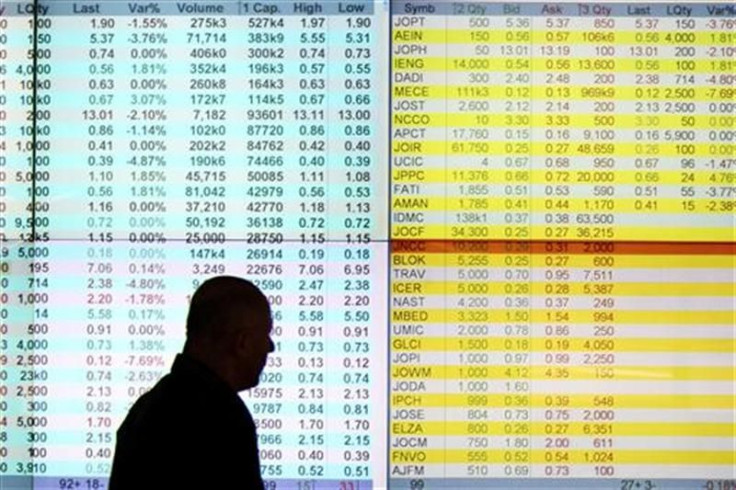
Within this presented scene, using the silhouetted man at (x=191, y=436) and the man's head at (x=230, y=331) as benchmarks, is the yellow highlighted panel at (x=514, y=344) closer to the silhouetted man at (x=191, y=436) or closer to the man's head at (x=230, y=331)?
the man's head at (x=230, y=331)

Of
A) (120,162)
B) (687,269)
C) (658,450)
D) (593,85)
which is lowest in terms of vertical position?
(658,450)

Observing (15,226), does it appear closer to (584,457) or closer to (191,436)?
(191,436)

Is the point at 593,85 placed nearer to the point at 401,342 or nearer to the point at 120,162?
the point at 401,342

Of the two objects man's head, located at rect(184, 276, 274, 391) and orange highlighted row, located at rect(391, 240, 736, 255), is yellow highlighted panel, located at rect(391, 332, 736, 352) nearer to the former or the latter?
orange highlighted row, located at rect(391, 240, 736, 255)

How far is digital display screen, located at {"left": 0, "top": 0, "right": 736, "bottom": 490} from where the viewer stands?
3.38 metres

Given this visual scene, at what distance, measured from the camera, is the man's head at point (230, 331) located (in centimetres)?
254

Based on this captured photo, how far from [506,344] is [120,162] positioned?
1.17 metres

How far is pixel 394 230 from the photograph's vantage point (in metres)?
3.42

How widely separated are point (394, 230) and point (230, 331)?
0.96 m

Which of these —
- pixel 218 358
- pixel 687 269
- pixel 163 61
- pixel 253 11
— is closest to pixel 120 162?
pixel 163 61

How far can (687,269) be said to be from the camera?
339cm

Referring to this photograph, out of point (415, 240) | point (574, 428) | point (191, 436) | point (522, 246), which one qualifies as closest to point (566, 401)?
point (574, 428)

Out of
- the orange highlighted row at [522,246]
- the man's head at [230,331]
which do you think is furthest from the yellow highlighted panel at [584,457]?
the man's head at [230,331]

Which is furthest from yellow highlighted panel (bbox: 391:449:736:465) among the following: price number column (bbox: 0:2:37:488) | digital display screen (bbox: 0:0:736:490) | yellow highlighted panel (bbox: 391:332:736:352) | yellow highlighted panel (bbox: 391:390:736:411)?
price number column (bbox: 0:2:37:488)
